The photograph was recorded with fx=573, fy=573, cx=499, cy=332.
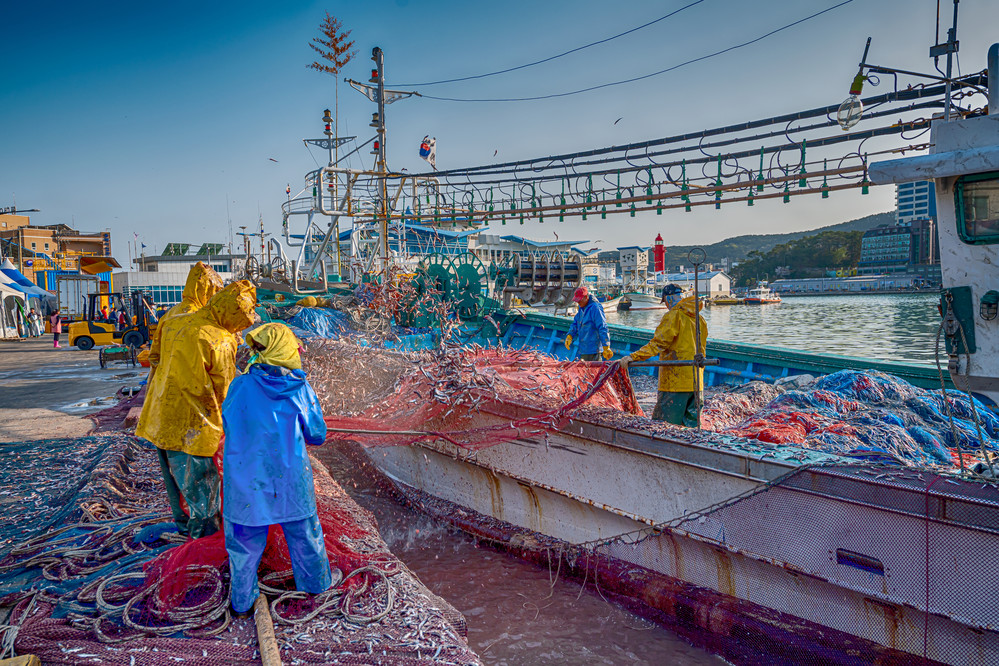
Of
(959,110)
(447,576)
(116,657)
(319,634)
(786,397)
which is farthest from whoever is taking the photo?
(786,397)

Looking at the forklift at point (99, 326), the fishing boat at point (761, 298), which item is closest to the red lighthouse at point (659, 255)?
the forklift at point (99, 326)

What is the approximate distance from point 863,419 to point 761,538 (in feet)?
10.9

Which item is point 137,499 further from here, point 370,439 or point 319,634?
point 319,634

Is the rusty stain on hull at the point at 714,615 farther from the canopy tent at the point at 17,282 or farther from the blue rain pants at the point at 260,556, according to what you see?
the canopy tent at the point at 17,282

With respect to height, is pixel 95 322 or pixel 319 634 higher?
pixel 95 322

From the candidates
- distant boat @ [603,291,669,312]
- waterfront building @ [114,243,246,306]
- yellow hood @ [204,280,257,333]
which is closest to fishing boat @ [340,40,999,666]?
yellow hood @ [204,280,257,333]

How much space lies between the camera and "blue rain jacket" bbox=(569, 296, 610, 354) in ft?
24.6

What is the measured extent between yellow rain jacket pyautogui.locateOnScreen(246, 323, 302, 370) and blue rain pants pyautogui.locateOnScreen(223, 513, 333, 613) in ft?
2.65

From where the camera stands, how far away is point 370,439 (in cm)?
471

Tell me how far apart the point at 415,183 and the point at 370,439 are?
32.2 feet

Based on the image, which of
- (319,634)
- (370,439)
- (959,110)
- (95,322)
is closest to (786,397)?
(959,110)

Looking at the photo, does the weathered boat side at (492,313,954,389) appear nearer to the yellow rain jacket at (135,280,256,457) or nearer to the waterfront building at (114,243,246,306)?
the yellow rain jacket at (135,280,256,457)

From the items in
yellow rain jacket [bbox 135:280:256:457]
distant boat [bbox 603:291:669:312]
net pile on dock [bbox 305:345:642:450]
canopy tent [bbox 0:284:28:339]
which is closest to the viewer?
yellow rain jacket [bbox 135:280:256:457]

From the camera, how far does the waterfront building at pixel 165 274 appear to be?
3900cm
